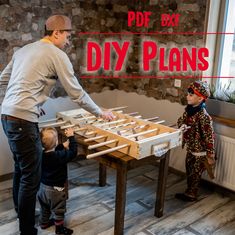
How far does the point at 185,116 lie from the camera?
3102 mm

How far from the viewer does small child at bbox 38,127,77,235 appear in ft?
8.06

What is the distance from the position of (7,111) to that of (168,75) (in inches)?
77.2

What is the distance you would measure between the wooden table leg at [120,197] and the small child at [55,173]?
368 mm

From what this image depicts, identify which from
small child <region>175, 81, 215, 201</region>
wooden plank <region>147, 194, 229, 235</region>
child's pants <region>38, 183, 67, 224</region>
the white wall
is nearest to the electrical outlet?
the white wall

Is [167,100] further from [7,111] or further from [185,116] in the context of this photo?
[7,111]

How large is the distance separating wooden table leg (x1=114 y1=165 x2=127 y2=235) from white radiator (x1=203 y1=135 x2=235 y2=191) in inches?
47.8

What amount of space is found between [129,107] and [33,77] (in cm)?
206

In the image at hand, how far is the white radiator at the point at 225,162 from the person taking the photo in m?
3.14

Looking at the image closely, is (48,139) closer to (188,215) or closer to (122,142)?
(122,142)

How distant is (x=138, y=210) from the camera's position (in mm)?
3033

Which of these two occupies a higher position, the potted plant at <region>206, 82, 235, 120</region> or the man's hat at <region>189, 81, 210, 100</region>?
the man's hat at <region>189, 81, 210, 100</region>

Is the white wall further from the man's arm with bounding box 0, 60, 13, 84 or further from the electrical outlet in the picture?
the man's arm with bounding box 0, 60, 13, 84

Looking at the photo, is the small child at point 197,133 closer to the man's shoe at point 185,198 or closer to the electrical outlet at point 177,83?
the man's shoe at point 185,198

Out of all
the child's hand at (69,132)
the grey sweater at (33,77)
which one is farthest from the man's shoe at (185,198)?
the grey sweater at (33,77)
